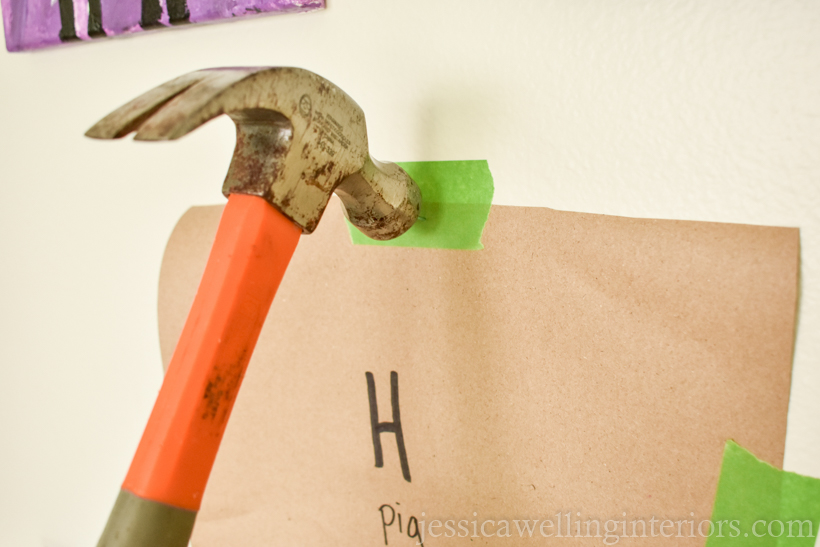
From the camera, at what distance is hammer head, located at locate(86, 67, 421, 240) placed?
0.89 feet

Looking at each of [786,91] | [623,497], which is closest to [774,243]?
[786,91]

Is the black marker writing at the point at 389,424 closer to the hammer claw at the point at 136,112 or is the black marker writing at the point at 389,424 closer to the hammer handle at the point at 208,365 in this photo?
the hammer handle at the point at 208,365

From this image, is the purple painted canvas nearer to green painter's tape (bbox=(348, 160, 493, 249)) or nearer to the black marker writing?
green painter's tape (bbox=(348, 160, 493, 249))

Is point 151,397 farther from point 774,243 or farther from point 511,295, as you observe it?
point 774,243

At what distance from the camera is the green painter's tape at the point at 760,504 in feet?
1.18

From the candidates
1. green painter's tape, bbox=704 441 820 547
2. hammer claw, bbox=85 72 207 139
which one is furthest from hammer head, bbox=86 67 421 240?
green painter's tape, bbox=704 441 820 547

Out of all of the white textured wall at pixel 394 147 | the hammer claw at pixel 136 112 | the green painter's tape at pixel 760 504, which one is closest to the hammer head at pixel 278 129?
Result: the hammer claw at pixel 136 112

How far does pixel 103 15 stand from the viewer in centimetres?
57

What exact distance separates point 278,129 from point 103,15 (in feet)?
1.36

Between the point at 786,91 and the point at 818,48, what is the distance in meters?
0.03

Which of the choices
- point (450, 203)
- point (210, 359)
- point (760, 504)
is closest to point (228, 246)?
point (210, 359)

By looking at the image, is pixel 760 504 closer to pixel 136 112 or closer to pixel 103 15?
pixel 136 112

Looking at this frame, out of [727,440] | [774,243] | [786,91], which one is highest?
[786,91]

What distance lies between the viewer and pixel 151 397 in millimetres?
648
